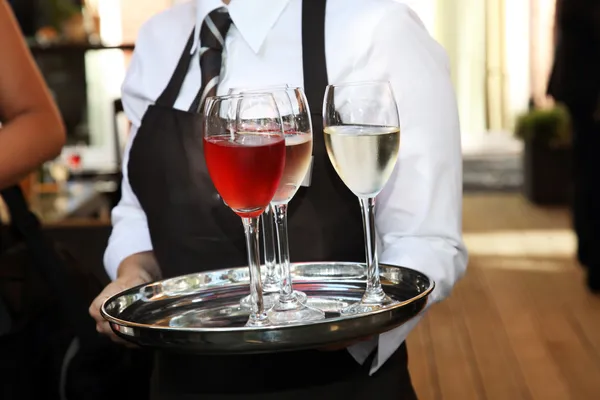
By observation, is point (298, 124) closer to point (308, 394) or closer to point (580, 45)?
point (308, 394)

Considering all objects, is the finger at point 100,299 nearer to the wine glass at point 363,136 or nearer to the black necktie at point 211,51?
the black necktie at point 211,51

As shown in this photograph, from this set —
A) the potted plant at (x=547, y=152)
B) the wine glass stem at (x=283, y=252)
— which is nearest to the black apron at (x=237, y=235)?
the wine glass stem at (x=283, y=252)

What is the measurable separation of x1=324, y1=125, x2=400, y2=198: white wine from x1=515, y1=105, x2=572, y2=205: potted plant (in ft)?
21.3

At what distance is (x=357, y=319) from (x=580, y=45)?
380cm

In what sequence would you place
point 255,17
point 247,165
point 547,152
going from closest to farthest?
point 247,165
point 255,17
point 547,152

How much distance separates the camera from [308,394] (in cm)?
131

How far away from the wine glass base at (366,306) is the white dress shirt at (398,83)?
0.54 ft

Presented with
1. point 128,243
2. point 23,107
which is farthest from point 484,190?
point 128,243

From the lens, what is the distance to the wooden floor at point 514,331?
3.48 metres

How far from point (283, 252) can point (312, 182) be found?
237mm

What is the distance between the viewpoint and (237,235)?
1.37 meters

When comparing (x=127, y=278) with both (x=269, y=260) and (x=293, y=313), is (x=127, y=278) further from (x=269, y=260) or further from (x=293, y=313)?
(x=293, y=313)

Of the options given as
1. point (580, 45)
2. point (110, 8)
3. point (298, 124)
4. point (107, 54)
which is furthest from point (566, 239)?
point (298, 124)

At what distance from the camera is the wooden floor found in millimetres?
3477
